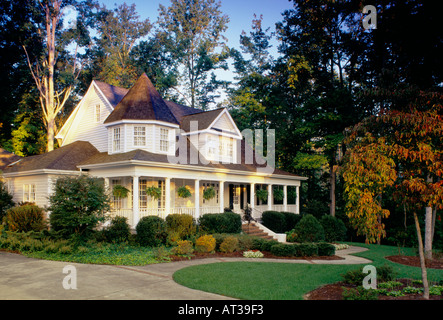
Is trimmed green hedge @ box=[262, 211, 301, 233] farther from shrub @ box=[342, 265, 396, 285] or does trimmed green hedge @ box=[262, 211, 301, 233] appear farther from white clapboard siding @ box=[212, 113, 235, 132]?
shrub @ box=[342, 265, 396, 285]

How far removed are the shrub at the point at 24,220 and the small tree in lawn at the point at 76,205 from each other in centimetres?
343

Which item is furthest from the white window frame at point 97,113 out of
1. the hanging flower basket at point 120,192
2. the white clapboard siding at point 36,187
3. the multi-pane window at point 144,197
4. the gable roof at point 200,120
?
the hanging flower basket at point 120,192

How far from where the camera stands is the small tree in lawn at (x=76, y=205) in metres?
15.1

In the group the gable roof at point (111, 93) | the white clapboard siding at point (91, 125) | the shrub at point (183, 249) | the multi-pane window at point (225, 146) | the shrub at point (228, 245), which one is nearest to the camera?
the shrub at point (183, 249)

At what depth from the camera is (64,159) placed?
21172 millimetres

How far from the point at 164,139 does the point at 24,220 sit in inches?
339

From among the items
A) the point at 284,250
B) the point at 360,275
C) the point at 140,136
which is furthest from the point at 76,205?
the point at 360,275

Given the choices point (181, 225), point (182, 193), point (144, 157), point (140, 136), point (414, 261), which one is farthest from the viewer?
point (182, 193)

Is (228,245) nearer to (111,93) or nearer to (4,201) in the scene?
(111,93)

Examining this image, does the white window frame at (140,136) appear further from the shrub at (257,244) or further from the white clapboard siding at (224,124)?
the shrub at (257,244)

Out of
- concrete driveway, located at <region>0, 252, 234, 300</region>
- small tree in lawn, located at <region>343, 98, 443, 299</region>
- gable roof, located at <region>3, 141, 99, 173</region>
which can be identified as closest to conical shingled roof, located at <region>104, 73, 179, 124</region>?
gable roof, located at <region>3, 141, 99, 173</region>

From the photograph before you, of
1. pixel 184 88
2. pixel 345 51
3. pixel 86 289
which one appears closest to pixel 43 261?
pixel 86 289

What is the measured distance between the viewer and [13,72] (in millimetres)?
38281

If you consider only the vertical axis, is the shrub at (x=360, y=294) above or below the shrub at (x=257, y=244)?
above
